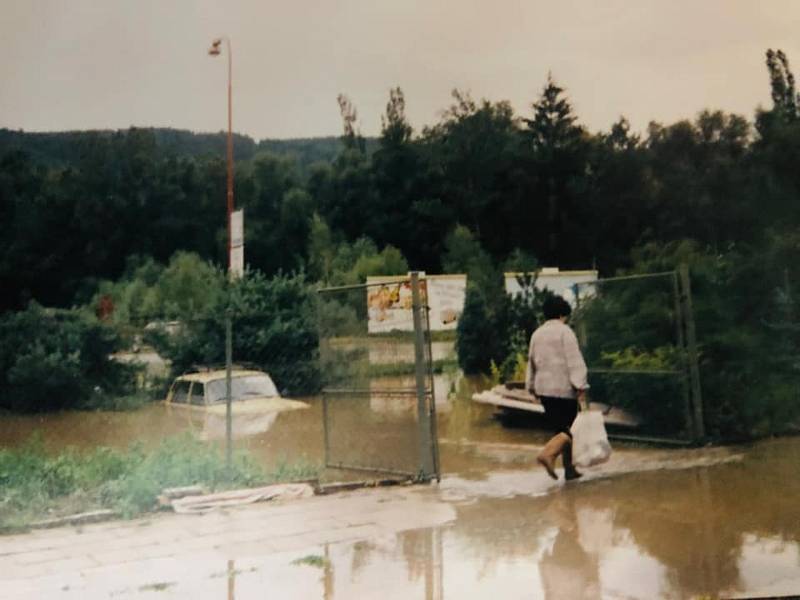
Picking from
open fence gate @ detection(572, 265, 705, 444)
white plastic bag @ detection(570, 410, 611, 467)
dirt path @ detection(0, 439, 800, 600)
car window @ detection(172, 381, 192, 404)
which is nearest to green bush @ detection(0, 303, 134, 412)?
car window @ detection(172, 381, 192, 404)

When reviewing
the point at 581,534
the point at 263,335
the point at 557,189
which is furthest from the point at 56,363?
the point at 557,189

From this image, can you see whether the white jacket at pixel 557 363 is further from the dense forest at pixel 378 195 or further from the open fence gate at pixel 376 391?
the dense forest at pixel 378 195

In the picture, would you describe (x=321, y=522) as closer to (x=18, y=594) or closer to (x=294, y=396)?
(x=18, y=594)

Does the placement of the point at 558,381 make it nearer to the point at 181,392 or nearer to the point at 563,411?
the point at 563,411

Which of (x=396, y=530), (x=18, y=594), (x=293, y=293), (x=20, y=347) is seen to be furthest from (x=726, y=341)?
(x=20, y=347)

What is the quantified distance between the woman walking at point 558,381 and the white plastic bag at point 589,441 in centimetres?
12

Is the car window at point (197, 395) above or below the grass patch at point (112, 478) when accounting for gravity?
above

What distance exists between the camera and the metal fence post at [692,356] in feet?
33.6

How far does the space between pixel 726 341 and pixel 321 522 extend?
5.76m

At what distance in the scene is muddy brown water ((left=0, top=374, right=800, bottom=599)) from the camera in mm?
5598

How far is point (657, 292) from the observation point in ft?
36.2

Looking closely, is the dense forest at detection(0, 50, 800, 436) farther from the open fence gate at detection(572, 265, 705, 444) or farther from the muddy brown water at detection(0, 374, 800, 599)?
the muddy brown water at detection(0, 374, 800, 599)

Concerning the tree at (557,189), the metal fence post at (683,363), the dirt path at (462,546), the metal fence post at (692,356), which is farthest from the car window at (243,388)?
the tree at (557,189)

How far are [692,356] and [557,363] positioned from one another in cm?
260
